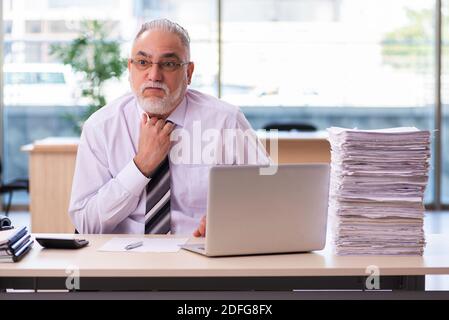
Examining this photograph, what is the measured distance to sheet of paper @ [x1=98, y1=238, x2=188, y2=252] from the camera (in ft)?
8.76

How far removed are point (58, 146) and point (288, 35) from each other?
3.32 m

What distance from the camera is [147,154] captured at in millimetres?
3072

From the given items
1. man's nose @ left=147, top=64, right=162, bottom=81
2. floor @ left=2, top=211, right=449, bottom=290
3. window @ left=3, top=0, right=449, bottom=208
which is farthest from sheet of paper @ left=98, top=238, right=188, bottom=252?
window @ left=3, top=0, right=449, bottom=208

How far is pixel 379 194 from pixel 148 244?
2.54 feet

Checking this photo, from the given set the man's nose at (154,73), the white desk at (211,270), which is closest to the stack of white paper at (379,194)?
the white desk at (211,270)

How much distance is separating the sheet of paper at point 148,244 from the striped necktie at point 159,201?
27cm

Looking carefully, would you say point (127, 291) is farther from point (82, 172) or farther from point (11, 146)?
point (11, 146)

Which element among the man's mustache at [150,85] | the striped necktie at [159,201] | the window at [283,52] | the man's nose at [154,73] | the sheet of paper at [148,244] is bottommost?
the sheet of paper at [148,244]

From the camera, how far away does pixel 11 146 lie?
8.69 metres

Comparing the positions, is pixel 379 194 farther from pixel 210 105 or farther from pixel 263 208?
pixel 210 105

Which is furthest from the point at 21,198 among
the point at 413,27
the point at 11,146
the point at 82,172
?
the point at 82,172

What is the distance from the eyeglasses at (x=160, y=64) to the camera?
10.4 ft

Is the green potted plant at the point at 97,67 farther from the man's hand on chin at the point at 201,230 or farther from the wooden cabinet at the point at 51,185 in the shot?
the man's hand on chin at the point at 201,230

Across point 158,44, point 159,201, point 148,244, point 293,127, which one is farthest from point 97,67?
point 148,244
